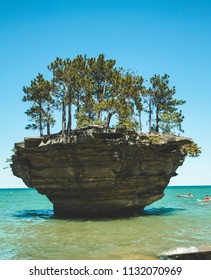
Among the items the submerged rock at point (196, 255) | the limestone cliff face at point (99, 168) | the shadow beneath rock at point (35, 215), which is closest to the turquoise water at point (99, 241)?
the submerged rock at point (196, 255)

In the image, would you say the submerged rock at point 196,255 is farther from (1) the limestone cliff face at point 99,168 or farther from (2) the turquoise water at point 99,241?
(1) the limestone cliff face at point 99,168

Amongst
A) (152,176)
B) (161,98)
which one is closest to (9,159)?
(152,176)

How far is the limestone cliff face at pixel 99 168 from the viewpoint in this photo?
21969 millimetres

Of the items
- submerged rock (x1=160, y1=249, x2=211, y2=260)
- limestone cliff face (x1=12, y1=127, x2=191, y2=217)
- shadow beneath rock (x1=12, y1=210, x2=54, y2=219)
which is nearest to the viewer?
submerged rock (x1=160, y1=249, x2=211, y2=260)

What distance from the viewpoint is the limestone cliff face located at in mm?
21969

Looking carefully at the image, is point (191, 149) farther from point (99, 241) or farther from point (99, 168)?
point (99, 241)

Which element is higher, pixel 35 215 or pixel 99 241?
pixel 99 241

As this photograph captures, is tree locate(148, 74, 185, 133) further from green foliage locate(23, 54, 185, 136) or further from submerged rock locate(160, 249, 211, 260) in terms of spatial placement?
submerged rock locate(160, 249, 211, 260)

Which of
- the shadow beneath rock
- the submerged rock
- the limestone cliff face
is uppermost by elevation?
the limestone cliff face

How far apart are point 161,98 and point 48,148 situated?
42.3 ft

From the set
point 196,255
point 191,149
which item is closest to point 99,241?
point 196,255

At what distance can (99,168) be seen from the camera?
73.8 feet

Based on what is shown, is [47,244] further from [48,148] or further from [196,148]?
[196,148]

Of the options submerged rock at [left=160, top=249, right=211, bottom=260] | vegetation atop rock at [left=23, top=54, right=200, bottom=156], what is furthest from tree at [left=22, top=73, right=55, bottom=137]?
submerged rock at [left=160, top=249, right=211, bottom=260]
